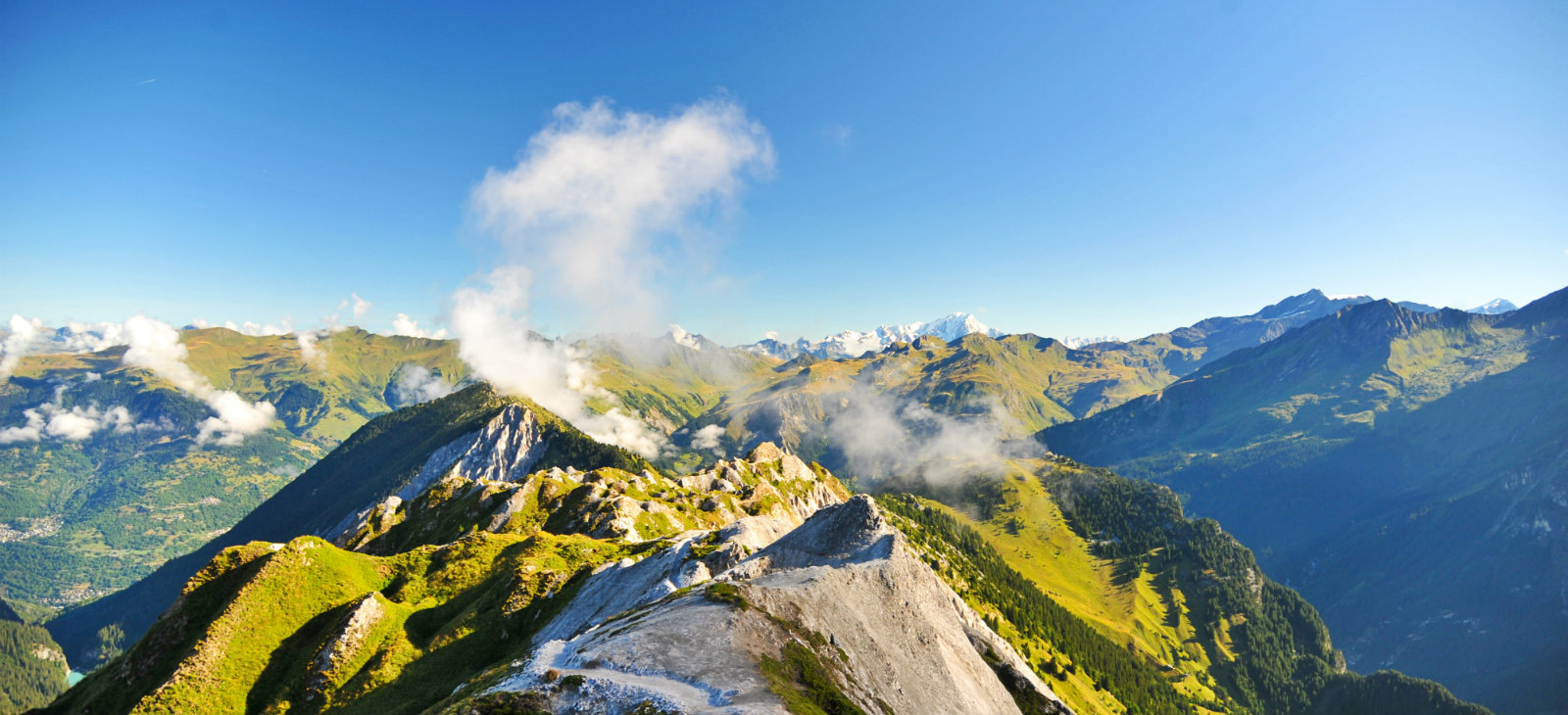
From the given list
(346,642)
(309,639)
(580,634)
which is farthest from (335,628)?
(580,634)

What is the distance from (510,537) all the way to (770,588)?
64466 millimetres

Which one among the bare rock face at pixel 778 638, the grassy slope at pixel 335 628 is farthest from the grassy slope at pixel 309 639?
the bare rock face at pixel 778 638

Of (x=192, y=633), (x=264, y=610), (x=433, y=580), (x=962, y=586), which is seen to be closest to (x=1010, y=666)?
(x=433, y=580)

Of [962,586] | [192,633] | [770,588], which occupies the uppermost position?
[192,633]

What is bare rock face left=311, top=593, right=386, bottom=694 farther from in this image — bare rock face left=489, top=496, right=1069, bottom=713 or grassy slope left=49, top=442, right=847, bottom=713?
bare rock face left=489, top=496, right=1069, bottom=713

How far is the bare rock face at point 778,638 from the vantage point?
25.8 m

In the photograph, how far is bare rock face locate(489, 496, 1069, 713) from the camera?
84.7 ft

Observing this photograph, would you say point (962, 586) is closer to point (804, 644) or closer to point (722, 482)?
point (722, 482)

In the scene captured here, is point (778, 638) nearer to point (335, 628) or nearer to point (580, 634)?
point (580, 634)

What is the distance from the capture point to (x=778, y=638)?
3266 cm

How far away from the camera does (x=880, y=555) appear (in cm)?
5275

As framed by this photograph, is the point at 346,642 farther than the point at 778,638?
Yes

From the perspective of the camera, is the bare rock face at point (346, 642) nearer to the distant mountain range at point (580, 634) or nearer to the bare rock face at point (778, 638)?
the distant mountain range at point (580, 634)

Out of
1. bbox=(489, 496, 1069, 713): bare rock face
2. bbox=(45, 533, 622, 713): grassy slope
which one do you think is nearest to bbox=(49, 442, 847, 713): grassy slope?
bbox=(45, 533, 622, 713): grassy slope
